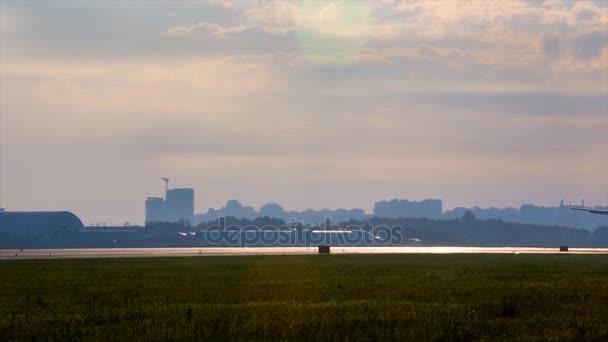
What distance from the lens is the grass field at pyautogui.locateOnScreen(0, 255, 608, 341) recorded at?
3148 cm

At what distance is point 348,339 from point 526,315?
32.8 feet

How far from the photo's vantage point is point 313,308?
1522 inches

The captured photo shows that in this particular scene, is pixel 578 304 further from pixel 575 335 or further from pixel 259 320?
pixel 259 320

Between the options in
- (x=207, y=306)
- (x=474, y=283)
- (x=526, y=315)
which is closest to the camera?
(x=526, y=315)

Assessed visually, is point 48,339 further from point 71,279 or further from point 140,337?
point 71,279

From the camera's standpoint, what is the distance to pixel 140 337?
30.2m

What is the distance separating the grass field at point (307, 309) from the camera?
31484mm

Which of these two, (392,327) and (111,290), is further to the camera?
(111,290)

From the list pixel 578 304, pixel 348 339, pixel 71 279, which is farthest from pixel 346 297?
pixel 71 279

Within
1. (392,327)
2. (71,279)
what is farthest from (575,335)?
(71,279)

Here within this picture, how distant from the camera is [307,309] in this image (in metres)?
38.2

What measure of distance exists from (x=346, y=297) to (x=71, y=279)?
24.1m

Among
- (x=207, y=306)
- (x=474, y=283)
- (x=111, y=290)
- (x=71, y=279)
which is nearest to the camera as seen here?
(x=207, y=306)

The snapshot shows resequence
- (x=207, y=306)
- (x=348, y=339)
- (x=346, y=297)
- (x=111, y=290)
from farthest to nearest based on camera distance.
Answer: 1. (x=111, y=290)
2. (x=346, y=297)
3. (x=207, y=306)
4. (x=348, y=339)
